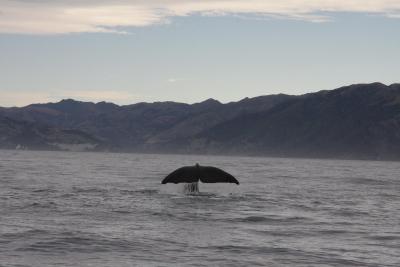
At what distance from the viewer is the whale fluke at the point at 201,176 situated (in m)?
30.2

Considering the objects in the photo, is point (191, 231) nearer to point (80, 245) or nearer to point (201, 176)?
point (80, 245)

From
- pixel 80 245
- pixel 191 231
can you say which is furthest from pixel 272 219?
pixel 80 245

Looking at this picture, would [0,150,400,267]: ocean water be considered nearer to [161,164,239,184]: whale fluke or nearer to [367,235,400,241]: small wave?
[367,235,400,241]: small wave

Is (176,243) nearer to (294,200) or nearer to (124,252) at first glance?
(124,252)

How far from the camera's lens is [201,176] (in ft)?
100

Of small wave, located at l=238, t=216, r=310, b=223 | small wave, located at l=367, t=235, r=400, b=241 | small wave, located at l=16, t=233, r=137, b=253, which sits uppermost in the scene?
small wave, located at l=238, t=216, r=310, b=223

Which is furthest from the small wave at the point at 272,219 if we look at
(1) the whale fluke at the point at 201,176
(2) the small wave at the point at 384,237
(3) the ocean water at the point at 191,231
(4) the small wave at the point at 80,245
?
(4) the small wave at the point at 80,245

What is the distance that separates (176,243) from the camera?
19.5 metres

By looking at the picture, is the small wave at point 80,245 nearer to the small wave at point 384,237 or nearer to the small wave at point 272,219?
the small wave at point 272,219

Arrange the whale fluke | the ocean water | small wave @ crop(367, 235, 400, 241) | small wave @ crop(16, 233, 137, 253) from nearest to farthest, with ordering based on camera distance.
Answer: the ocean water, small wave @ crop(16, 233, 137, 253), small wave @ crop(367, 235, 400, 241), the whale fluke

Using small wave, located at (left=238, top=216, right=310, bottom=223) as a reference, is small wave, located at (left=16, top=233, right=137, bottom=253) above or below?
below

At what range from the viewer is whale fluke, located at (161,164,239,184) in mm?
30188

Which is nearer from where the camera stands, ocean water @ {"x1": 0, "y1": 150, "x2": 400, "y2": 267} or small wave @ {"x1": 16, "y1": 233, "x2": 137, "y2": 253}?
ocean water @ {"x1": 0, "y1": 150, "x2": 400, "y2": 267}

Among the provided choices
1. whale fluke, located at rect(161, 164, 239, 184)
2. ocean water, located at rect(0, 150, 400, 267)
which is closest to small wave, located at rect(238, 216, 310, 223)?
ocean water, located at rect(0, 150, 400, 267)
